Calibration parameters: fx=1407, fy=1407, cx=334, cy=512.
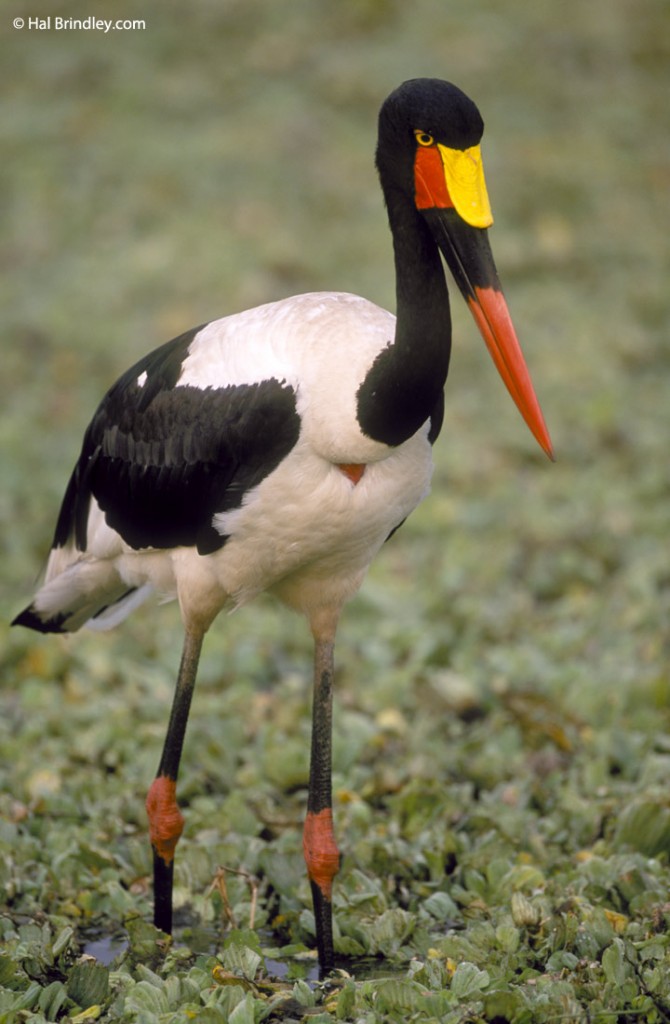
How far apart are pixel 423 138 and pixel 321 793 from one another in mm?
1690

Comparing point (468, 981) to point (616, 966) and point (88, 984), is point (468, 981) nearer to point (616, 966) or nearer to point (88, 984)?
point (616, 966)

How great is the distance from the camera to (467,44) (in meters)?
11.5

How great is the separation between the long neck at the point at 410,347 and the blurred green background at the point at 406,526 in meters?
1.27

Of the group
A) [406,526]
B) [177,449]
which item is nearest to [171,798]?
[177,449]

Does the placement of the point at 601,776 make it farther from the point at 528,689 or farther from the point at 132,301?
the point at 132,301

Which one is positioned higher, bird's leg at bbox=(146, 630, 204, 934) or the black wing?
the black wing

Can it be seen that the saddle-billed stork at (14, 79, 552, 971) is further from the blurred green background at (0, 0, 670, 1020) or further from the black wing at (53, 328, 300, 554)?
the blurred green background at (0, 0, 670, 1020)

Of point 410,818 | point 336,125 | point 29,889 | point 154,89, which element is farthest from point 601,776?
point 154,89

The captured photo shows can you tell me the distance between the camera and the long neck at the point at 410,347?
10.4 feet

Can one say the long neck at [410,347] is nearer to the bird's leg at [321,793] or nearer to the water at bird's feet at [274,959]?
the bird's leg at [321,793]

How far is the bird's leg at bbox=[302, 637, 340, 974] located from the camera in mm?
3644

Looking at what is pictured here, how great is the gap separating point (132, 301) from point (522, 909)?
6466 mm

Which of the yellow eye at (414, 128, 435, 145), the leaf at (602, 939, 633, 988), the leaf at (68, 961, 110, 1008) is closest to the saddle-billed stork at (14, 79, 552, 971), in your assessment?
the yellow eye at (414, 128, 435, 145)

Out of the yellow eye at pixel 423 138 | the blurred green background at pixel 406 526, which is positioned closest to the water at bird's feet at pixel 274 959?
the blurred green background at pixel 406 526
